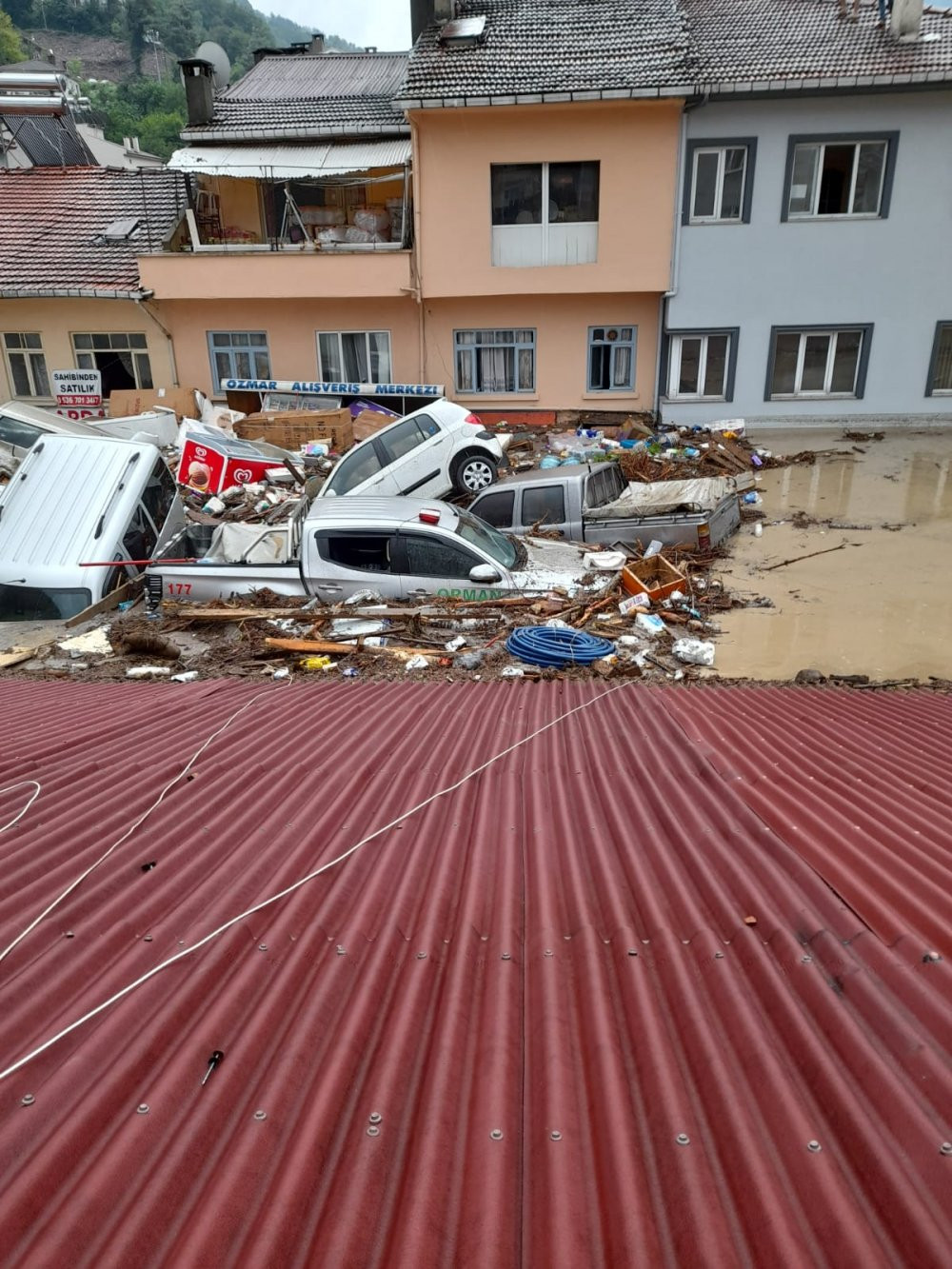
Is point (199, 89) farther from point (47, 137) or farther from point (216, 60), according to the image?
point (47, 137)

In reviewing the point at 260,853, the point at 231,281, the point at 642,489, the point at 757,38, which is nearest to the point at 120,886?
the point at 260,853

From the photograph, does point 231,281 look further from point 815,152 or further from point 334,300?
point 815,152

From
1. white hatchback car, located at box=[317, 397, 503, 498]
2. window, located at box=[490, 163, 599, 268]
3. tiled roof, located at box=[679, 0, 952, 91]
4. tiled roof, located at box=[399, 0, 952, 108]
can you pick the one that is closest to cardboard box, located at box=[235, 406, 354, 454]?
white hatchback car, located at box=[317, 397, 503, 498]

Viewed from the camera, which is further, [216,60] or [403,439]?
[216,60]

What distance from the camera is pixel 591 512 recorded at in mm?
11516

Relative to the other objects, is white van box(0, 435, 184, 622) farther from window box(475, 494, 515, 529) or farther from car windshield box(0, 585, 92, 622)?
window box(475, 494, 515, 529)

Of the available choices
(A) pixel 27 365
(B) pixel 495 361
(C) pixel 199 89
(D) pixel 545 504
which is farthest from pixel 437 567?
(C) pixel 199 89

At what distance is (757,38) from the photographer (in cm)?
1823

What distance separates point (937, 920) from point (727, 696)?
3.59 meters

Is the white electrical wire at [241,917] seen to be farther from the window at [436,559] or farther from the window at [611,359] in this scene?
the window at [611,359]

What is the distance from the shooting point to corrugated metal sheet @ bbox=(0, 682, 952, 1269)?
1484mm

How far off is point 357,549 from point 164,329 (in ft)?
46.1

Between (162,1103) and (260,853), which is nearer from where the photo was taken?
(162,1103)

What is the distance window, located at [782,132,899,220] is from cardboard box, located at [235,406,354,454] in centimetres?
1071
